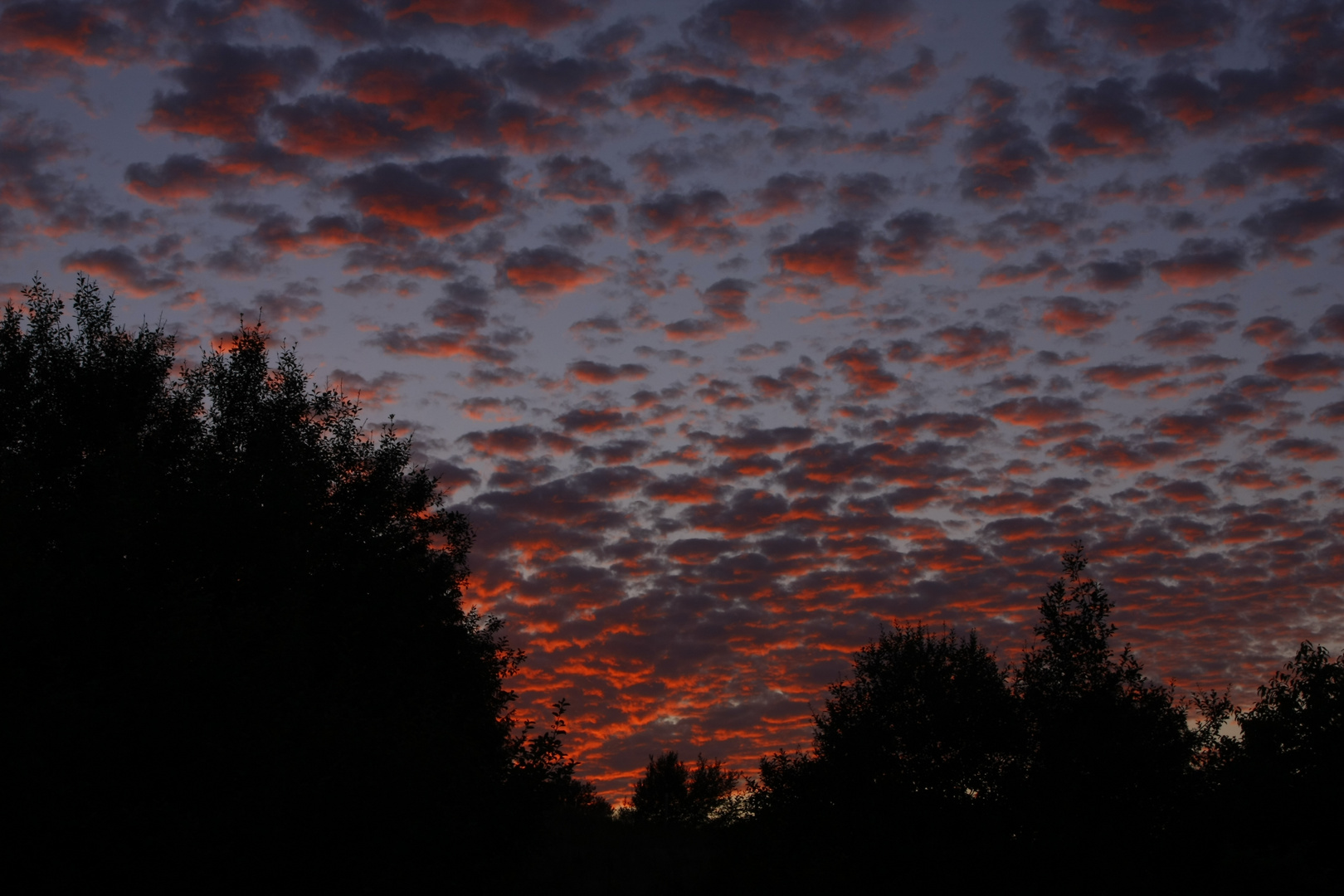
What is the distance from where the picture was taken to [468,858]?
26.1 m

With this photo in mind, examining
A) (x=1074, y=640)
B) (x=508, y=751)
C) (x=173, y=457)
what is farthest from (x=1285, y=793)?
(x=173, y=457)

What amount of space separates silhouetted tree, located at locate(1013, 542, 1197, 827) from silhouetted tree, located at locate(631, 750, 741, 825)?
160 ft

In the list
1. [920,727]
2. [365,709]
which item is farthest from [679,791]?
[365,709]

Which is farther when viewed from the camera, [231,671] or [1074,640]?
[1074,640]

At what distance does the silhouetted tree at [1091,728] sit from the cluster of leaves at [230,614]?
21400 mm

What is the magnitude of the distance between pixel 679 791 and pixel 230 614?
73636mm

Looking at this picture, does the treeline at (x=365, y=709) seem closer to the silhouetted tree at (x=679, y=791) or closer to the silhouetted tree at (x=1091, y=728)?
the silhouetted tree at (x=1091, y=728)

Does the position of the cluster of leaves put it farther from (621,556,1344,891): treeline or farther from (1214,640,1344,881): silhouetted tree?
(1214,640,1344,881): silhouetted tree

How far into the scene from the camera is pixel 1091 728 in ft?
130

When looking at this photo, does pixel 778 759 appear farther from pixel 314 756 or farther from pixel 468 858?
pixel 314 756

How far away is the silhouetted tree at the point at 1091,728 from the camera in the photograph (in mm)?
37875

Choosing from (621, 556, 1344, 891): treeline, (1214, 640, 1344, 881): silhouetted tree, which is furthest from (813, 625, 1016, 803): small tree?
(1214, 640, 1344, 881): silhouetted tree

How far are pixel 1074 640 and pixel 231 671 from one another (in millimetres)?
33397

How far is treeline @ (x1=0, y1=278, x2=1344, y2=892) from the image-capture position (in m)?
20.5
